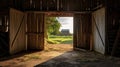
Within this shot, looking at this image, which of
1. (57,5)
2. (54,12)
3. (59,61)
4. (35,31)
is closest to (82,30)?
(54,12)

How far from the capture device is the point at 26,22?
1214 cm

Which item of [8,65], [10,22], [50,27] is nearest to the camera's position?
[8,65]

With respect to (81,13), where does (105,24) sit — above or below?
below

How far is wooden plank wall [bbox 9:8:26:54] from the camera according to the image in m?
9.69

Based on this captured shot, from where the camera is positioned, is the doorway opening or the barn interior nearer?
the barn interior

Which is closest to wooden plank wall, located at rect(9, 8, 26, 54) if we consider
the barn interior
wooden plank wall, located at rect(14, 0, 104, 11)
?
the barn interior

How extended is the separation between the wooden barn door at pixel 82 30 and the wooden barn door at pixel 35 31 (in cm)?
228

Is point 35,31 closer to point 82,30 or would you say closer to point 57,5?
point 57,5

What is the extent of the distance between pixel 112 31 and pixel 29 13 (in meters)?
5.43

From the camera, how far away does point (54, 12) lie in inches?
482

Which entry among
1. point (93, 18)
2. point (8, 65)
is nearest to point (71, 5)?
point (93, 18)

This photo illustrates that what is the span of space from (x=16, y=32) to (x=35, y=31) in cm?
198

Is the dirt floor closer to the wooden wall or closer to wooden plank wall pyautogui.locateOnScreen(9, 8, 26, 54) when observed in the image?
wooden plank wall pyautogui.locateOnScreen(9, 8, 26, 54)

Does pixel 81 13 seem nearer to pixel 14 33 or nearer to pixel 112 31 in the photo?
pixel 112 31
